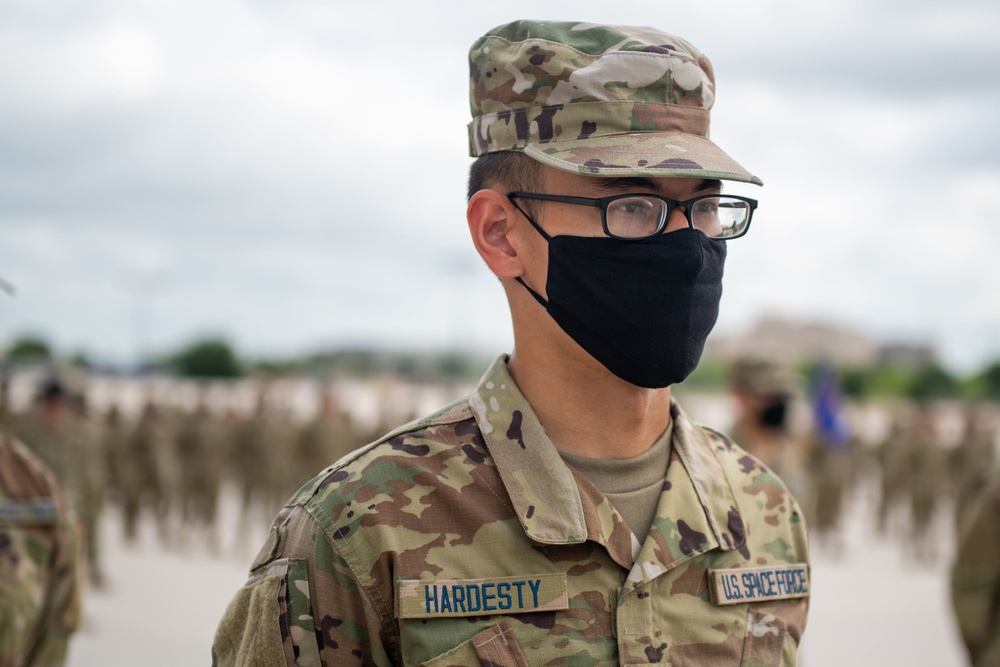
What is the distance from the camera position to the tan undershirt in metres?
2.13

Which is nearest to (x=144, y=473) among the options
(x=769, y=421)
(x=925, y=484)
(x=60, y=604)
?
(x=925, y=484)

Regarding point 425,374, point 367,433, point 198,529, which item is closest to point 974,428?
point 367,433

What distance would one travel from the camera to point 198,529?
17.9 metres

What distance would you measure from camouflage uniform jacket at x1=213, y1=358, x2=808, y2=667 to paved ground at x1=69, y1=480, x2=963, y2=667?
7356 millimetres

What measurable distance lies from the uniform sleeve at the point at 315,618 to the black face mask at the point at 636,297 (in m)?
0.61

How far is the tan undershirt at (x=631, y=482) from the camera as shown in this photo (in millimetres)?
2129

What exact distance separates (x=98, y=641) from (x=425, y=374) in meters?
48.9

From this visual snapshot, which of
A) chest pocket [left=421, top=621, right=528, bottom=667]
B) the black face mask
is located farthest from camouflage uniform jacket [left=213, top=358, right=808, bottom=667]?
the black face mask

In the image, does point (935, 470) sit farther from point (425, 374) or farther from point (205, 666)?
point (425, 374)

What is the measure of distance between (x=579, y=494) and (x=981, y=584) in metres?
2.76

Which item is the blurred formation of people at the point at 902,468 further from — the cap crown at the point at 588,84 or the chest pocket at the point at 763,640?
the cap crown at the point at 588,84

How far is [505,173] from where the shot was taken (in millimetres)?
2160

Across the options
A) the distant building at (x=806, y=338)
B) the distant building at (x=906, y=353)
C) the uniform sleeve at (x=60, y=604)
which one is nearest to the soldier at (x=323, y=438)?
the uniform sleeve at (x=60, y=604)

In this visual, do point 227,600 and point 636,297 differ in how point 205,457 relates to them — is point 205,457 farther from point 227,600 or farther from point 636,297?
point 636,297
